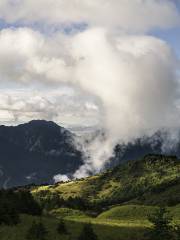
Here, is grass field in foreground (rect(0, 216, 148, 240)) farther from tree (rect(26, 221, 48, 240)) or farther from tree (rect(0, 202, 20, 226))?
tree (rect(0, 202, 20, 226))

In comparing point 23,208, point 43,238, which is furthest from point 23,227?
point 23,208

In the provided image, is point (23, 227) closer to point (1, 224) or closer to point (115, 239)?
point (1, 224)

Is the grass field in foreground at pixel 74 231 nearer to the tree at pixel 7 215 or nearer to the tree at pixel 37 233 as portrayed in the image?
the tree at pixel 37 233

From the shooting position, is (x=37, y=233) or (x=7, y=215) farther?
(x=7, y=215)

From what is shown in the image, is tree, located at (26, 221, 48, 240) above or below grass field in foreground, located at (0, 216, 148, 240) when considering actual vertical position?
above

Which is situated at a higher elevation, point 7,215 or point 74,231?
point 74,231

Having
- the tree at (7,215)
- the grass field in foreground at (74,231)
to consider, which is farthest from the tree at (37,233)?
the tree at (7,215)

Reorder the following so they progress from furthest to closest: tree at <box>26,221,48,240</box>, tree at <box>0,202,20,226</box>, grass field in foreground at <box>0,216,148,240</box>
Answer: tree at <box>0,202,20,226</box> < grass field in foreground at <box>0,216,148,240</box> < tree at <box>26,221,48,240</box>

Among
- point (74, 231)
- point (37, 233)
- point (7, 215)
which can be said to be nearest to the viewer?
point (37, 233)

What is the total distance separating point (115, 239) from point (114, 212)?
81.6m

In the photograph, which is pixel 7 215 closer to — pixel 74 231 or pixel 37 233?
pixel 37 233

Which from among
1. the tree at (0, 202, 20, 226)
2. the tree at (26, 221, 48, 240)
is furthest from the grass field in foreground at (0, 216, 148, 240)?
the tree at (0, 202, 20, 226)

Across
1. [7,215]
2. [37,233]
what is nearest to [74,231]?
[37,233]

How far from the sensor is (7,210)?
79.9m
